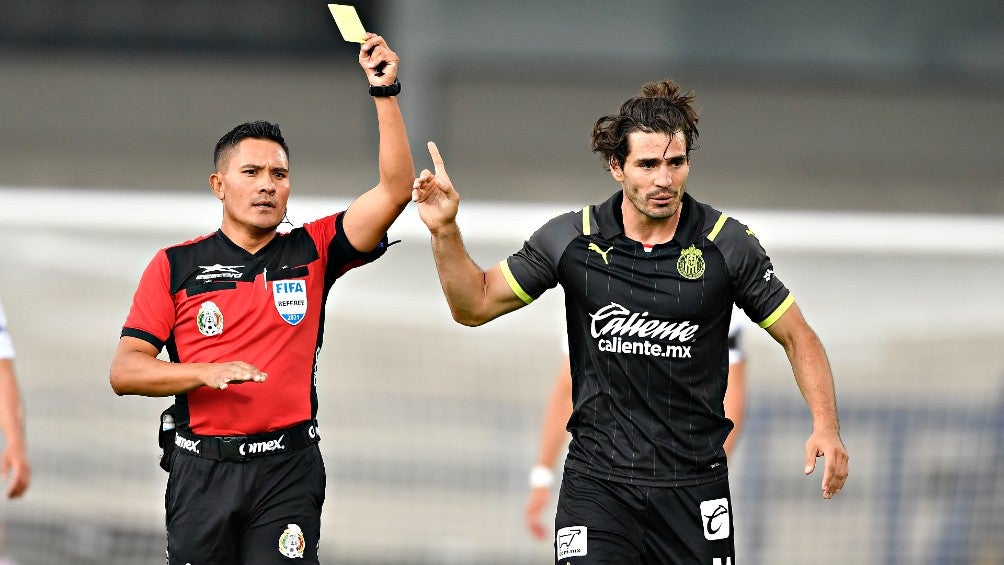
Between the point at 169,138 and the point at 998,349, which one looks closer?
the point at 998,349

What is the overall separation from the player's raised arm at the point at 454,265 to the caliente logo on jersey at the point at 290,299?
1.71ft

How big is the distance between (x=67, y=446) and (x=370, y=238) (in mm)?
4752

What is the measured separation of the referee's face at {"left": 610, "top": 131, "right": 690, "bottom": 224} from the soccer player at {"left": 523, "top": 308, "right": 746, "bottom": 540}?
1396 mm

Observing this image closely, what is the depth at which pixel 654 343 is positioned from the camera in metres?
5.12

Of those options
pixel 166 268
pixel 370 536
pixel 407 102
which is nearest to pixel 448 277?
pixel 166 268

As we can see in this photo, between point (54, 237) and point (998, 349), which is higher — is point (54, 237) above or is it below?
above

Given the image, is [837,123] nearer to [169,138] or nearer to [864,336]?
[169,138]

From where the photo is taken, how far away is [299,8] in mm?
22484

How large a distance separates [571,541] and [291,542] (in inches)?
38.6

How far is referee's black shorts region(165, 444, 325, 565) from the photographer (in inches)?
203

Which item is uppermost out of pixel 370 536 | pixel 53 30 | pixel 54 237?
pixel 53 30

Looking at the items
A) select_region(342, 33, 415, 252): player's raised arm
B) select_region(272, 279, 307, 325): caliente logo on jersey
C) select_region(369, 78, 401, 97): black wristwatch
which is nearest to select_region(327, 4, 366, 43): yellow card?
select_region(342, 33, 415, 252): player's raised arm

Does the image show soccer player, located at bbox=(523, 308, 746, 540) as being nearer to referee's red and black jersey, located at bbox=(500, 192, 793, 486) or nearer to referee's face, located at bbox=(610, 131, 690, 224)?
referee's red and black jersey, located at bbox=(500, 192, 793, 486)

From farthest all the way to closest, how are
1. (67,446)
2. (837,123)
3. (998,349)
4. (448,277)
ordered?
(837,123) < (998,349) < (67,446) < (448,277)
